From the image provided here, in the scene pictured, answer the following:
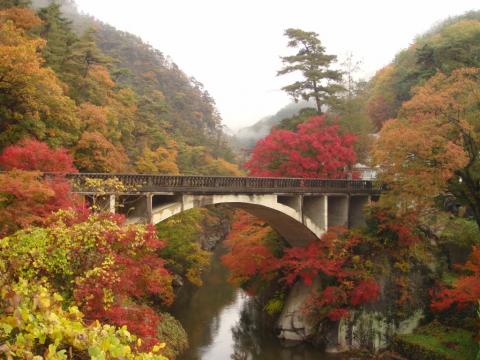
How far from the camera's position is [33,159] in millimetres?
14305

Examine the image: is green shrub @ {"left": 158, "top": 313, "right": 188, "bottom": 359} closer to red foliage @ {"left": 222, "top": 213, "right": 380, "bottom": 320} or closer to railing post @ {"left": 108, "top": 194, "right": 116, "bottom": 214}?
red foliage @ {"left": 222, "top": 213, "right": 380, "bottom": 320}

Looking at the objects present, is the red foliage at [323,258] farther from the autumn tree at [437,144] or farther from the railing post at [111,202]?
the railing post at [111,202]

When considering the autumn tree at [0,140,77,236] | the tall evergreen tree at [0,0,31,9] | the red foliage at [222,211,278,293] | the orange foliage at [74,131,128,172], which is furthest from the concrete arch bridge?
the tall evergreen tree at [0,0,31,9]

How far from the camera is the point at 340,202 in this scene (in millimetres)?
24781

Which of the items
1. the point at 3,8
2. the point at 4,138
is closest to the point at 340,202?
the point at 4,138

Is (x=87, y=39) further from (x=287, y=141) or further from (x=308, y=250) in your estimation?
(x=308, y=250)

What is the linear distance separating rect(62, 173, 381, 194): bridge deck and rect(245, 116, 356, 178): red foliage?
1466 millimetres

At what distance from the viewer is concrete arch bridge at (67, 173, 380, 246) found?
1562 cm

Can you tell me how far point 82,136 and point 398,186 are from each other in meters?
14.9

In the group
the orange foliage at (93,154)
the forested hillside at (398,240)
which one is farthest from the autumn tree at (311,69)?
the orange foliage at (93,154)

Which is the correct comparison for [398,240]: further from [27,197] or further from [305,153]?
[27,197]

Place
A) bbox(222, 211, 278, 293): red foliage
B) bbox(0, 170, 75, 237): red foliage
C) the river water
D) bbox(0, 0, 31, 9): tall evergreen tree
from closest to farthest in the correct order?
bbox(0, 170, 75, 237): red foliage < the river water < bbox(222, 211, 278, 293): red foliage < bbox(0, 0, 31, 9): tall evergreen tree

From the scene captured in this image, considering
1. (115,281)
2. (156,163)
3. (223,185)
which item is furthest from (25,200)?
(156,163)

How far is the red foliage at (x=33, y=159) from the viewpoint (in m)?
13.9
